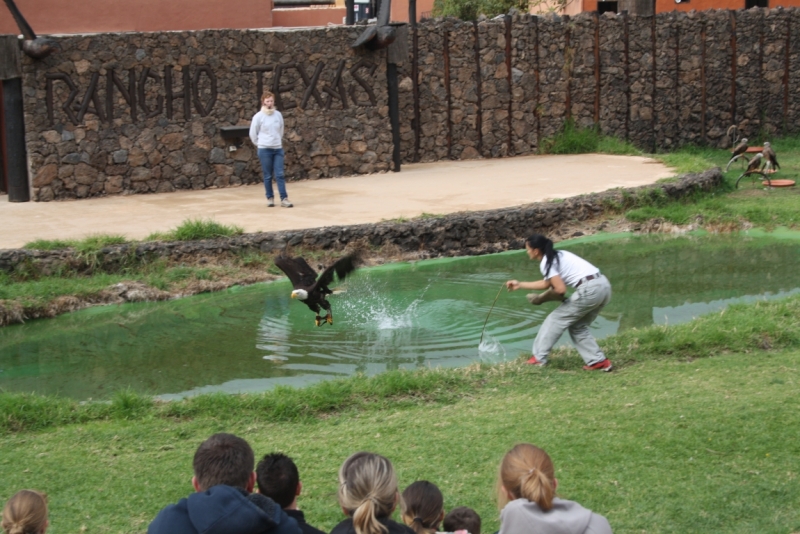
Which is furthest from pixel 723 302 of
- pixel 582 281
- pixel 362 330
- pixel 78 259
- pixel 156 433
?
pixel 78 259

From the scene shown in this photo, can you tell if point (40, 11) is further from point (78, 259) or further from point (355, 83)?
point (78, 259)

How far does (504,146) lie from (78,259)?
9859 millimetres

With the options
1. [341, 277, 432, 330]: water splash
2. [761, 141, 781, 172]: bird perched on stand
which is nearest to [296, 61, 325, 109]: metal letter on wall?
[341, 277, 432, 330]: water splash

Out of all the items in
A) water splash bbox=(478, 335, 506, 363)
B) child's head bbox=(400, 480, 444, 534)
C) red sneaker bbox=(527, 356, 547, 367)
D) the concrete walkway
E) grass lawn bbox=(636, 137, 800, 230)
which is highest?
the concrete walkway

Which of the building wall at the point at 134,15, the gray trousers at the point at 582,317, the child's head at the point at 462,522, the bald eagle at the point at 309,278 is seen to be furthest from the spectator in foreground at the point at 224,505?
the building wall at the point at 134,15

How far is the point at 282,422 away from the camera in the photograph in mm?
6574

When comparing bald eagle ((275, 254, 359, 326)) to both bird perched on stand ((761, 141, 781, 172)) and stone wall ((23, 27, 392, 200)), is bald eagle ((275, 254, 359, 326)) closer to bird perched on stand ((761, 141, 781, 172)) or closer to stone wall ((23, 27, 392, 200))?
stone wall ((23, 27, 392, 200))

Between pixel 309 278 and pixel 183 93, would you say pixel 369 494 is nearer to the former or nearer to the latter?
pixel 309 278

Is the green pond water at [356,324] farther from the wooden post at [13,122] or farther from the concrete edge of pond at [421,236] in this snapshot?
the wooden post at [13,122]

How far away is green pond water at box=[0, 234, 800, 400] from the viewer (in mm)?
8227

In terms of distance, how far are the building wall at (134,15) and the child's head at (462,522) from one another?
48.7 feet

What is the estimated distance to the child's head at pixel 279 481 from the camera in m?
3.89

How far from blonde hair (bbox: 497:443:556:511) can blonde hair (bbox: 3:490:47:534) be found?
1.73 m

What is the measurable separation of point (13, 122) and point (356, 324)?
7.37 m
